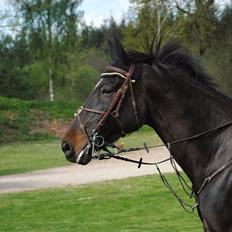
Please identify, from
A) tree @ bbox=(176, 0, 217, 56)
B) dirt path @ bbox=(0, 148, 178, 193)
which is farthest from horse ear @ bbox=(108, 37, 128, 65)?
tree @ bbox=(176, 0, 217, 56)

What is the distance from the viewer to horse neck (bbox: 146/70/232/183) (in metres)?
4.68

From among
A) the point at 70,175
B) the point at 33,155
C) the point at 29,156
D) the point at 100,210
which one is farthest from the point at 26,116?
the point at 100,210

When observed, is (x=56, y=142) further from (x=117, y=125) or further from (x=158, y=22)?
(x=117, y=125)

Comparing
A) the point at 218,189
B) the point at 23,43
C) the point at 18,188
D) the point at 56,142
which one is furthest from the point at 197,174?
the point at 23,43

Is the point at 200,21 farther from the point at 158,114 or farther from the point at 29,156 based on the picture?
the point at 158,114

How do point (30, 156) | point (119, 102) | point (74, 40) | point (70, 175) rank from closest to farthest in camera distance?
point (119, 102) < point (70, 175) < point (30, 156) < point (74, 40)

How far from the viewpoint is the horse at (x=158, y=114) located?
15.2 ft

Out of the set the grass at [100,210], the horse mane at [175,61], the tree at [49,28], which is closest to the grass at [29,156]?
the grass at [100,210]

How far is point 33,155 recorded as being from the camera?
25.4 metres

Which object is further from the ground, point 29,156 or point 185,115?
point 185,115

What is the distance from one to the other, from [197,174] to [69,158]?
98 centimetres

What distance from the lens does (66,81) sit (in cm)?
5278

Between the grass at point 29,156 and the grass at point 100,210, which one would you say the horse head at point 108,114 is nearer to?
the grass at point 100,210

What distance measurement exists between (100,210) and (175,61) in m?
6.94
